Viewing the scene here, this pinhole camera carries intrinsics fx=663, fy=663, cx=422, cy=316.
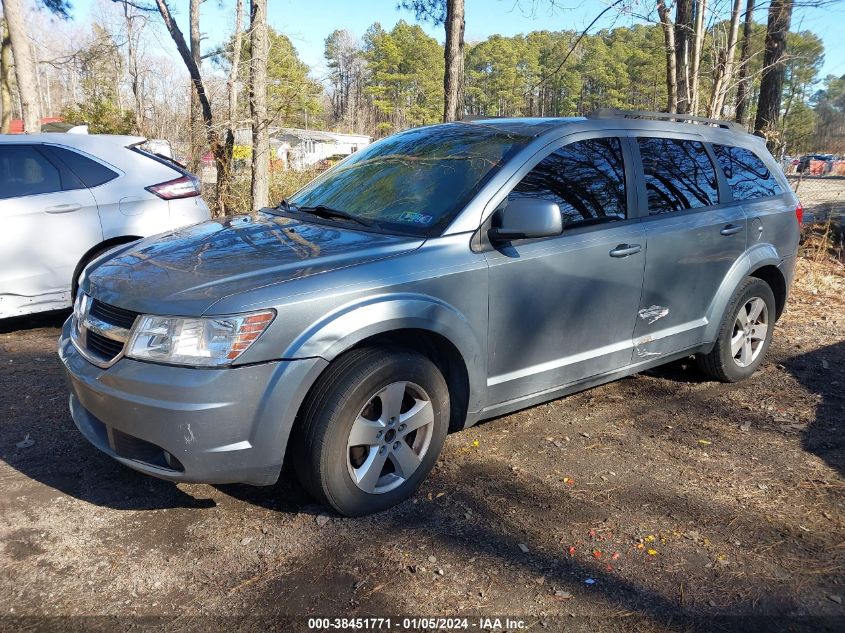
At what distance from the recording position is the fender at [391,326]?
272cm

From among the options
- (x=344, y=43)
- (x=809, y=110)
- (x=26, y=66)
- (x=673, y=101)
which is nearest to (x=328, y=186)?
(x=673, y=101)

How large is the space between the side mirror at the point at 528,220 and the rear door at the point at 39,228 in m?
4.11

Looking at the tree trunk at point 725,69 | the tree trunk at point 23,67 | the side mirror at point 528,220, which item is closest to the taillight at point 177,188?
the side mirror at point 528,220

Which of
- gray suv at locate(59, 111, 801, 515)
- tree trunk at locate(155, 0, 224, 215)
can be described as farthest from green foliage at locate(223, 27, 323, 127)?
gray suv at locate(59, 111, 801, 515)

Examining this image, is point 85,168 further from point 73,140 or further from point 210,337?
point 210,337

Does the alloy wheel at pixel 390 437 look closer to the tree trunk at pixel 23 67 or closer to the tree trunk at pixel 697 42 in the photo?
the tree trunk at pixel 697 42

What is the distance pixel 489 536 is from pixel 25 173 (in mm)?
5081

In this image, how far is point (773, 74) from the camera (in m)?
11.3

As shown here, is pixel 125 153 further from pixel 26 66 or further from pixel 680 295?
pixel 26 66

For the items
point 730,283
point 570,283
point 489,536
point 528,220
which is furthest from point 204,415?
point 730,283

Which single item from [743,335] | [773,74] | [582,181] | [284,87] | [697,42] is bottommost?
[743,335]

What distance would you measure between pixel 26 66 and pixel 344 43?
6314cm

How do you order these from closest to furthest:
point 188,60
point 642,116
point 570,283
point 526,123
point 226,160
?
1. point 570,283
2. point 526,123
3. point 642,116
4. point 226,160
5. point 188,60

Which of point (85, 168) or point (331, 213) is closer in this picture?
point (331, 213)
